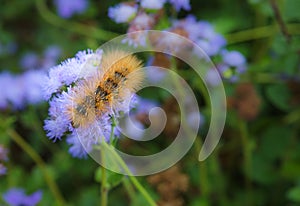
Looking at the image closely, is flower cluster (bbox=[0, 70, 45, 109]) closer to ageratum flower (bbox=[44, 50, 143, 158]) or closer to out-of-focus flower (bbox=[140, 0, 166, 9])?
out-of-focus flower (bbox=[140, 0, 166, 9])

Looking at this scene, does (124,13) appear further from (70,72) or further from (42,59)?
(42,59)

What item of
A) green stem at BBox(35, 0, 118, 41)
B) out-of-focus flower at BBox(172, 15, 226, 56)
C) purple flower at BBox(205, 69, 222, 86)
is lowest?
purple flower at BBox(205, 69, 222, 86)

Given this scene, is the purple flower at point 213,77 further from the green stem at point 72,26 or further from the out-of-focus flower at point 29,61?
the out-of-focus flower at point 29,61

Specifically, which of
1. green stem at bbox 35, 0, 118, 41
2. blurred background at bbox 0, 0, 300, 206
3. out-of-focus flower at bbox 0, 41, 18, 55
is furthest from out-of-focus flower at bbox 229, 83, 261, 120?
out-of-focus flower at bbox 0, 41, 18, 55

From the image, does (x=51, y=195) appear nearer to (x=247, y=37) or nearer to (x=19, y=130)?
(x=19, y=130)

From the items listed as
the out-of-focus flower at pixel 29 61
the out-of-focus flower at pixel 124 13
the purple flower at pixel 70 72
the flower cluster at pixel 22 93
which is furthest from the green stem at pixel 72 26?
the purple flower at pixel 70 72

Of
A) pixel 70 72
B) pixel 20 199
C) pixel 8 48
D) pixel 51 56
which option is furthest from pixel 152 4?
pixel 8 48

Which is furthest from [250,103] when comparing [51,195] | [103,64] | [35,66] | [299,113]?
[35,66]
